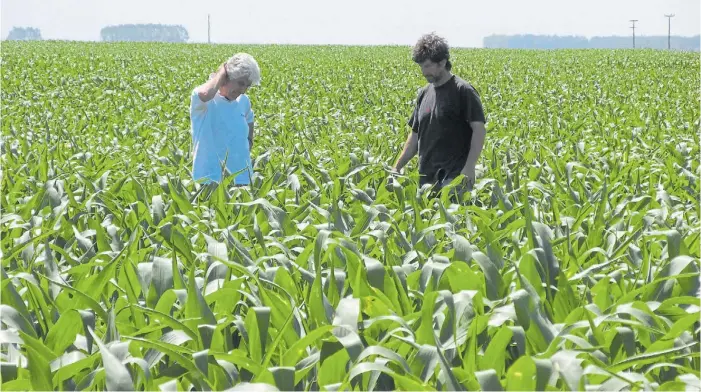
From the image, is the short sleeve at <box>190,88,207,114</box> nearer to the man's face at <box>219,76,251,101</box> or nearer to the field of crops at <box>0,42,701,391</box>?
the man's face at <box>219,76,251,101</box>

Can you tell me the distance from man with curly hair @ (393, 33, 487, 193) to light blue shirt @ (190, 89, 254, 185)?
120 centimetres

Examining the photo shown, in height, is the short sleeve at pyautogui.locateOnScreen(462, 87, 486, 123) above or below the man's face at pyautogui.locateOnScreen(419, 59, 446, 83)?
below

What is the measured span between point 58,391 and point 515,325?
1.37 m

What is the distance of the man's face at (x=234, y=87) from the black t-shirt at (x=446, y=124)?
4.06ft

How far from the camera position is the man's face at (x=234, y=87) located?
5.75 metres

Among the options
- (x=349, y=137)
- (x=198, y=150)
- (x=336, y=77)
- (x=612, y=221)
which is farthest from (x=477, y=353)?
(x=336, y=77)

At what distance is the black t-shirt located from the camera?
19.3 ft

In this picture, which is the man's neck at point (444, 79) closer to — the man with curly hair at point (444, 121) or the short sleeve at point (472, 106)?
the man with curly hair at point (444, 121)

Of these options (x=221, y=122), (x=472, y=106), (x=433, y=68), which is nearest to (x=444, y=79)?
(x=433, y=68)

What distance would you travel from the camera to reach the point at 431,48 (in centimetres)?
575

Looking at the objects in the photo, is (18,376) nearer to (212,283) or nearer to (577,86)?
(212,283)

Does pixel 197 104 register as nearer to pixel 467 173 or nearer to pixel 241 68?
pixel 241 68

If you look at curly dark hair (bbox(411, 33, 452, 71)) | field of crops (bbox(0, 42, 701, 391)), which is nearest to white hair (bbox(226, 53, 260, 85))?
field of crops (bbox(0, 42, 701, 391))

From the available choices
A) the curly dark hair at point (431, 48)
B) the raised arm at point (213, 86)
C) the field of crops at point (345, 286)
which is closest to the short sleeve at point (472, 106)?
the curly dark hair at point (431, 48)
